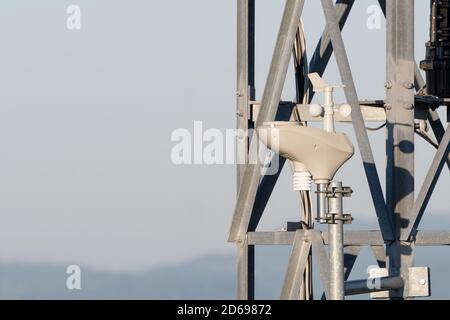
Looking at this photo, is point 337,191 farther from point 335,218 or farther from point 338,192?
point 335,218

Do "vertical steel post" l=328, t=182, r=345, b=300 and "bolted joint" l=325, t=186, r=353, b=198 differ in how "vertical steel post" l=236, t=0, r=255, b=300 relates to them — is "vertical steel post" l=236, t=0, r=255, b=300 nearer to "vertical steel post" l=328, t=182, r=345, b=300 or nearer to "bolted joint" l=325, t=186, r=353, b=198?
"vertical steel post" l=328, t=182, r=345, b=300

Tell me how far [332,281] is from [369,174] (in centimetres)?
349

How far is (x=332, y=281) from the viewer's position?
26.6 metres

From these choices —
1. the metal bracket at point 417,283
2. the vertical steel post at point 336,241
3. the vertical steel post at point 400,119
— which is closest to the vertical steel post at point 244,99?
the vertical steel post at point 400,119

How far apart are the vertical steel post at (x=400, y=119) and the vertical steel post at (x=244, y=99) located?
252 centimetres

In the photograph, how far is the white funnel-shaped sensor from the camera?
2648cm

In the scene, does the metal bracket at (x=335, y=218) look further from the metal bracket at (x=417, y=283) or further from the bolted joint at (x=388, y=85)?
the bolted joint at (x=388, y=85)

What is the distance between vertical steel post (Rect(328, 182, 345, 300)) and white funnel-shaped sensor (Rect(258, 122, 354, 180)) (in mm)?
387

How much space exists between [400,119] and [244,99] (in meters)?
2.86

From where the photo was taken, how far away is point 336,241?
2631 cm

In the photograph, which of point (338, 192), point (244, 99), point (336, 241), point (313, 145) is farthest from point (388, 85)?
point (336, 241)

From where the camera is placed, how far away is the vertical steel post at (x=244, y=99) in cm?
3161

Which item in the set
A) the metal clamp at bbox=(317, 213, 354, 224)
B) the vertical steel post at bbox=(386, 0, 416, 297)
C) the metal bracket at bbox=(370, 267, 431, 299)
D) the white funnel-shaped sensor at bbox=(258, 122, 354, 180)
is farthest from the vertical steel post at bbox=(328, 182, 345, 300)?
the vertical steel post at bbox=(386, 0, 416, 297)
